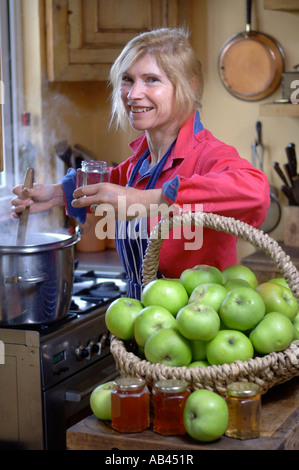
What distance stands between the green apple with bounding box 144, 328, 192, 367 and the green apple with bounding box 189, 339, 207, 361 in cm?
2

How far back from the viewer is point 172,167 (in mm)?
1850

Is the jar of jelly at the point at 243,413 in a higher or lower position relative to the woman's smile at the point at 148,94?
lower

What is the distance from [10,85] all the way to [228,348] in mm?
2265

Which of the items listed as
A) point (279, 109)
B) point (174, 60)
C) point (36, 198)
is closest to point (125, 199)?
point (174, 60)

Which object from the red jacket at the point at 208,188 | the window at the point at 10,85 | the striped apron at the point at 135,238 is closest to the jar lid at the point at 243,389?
the red jacket at the point at 208,188

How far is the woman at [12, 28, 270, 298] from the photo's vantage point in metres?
1.53

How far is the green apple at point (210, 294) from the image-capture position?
4.35ft

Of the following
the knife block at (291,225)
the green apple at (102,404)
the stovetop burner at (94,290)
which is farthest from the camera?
the knife block at (291,225)

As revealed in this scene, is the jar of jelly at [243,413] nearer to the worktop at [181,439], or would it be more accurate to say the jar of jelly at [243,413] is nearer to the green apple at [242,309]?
the worktop at [181,439]

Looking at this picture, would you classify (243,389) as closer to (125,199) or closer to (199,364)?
(199,364)

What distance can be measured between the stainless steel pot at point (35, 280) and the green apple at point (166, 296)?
2.20 ft

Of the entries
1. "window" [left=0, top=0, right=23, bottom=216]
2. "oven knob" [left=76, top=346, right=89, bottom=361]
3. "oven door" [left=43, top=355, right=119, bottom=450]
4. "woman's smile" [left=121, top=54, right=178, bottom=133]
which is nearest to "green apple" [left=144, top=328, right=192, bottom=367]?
"woman's smile" [left=121, top=54, right=178, bottom=133]

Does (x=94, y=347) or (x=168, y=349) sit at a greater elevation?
(x=168, y=349)

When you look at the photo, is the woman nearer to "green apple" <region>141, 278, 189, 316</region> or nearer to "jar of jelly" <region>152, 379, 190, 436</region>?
"green apple" <region>141, 278, 189, 316</region>
